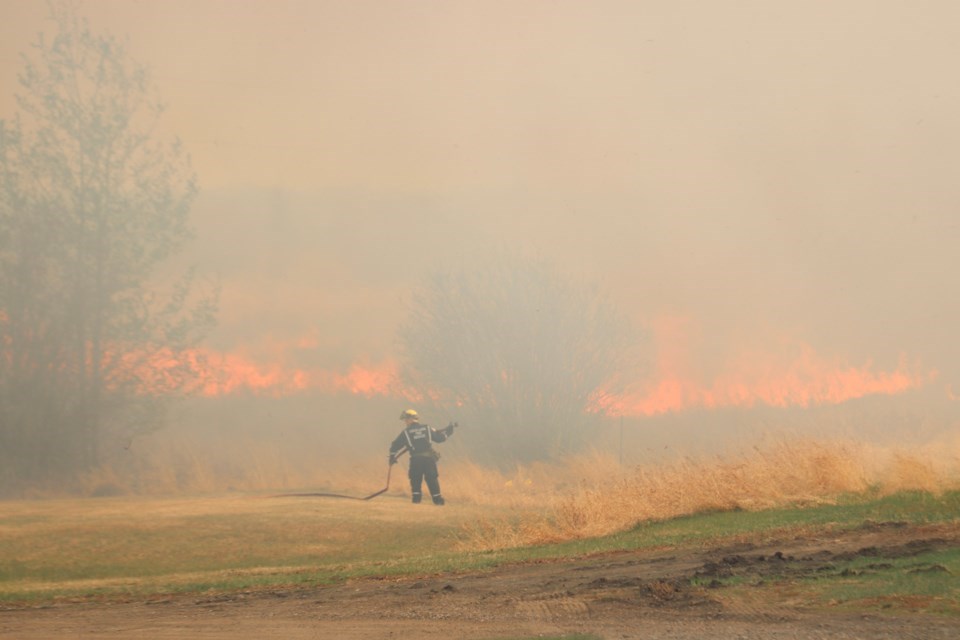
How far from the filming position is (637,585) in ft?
38.3

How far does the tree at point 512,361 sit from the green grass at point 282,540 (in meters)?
17.7

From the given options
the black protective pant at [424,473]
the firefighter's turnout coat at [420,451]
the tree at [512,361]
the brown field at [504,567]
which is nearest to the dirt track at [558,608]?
the brown field at [504,567]

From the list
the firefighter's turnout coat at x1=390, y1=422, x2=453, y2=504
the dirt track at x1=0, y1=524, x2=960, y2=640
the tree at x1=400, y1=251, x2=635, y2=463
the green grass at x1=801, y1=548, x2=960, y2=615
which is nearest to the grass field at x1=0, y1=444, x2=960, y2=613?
the dirt track at x1=0, y1=524, x2=960, y2=640

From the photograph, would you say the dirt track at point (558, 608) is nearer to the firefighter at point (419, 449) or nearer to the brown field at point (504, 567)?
→ the brown field at point (504, 567)

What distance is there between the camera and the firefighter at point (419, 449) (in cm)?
2733

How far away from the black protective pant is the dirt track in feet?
43.7

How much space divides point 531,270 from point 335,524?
2449 centimetres

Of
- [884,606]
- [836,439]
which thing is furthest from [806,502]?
[884,606]

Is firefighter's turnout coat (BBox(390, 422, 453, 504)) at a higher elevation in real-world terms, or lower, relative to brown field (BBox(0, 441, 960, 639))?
higher

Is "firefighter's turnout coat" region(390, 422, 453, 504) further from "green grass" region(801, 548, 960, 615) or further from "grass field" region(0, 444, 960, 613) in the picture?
"green grass" region(801, 548, 960, 615)

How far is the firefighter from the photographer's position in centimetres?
2733

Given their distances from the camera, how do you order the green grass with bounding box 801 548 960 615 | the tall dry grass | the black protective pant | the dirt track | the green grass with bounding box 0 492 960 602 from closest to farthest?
1. the dirt track
2. the green grass with bounding box 801 548 960 615
3. the green grass with bounding box 0 492 960 602
4. the tall dry grass
5. the black protective pant

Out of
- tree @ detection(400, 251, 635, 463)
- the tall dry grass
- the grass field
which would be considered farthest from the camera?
tree @ detection(400, 251, 635, 463)

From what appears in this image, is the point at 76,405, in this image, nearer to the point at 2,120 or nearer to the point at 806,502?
the point at 2,120
